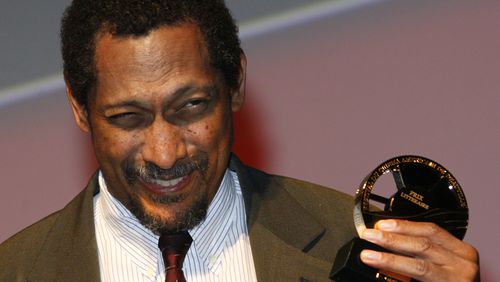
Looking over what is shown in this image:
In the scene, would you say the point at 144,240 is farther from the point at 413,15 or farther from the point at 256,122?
the point at 413,15

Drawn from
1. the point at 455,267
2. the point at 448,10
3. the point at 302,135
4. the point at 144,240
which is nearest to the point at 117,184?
the point at 144,240

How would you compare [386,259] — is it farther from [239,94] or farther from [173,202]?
[239,94]

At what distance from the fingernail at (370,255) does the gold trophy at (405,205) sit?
0.02 metres

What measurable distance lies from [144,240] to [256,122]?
91 cm

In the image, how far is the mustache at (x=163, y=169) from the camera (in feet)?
9.75

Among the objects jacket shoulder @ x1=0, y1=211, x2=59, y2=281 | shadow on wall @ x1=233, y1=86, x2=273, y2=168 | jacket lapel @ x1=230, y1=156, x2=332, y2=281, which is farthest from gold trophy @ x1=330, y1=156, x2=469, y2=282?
shadow on wall @ x1=233, y1=86, x2=273, y2=168

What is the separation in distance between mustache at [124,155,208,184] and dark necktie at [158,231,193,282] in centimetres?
17

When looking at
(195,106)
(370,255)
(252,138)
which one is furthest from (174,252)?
(252,138)

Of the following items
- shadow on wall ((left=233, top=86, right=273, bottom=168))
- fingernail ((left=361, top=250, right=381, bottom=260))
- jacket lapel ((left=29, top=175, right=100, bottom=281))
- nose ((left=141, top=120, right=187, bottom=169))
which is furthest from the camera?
shadow on wall ((left=233, top=86, right=273, bottom=168))

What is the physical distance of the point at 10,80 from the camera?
4.02 m

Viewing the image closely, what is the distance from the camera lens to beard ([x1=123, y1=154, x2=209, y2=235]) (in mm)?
2992

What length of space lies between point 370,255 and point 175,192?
487 mm

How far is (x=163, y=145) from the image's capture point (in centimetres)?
296

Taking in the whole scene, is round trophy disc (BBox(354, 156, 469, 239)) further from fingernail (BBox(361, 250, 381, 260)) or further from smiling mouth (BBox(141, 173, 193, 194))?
smiling mouth (BBox(141, 173, 193, 194))
